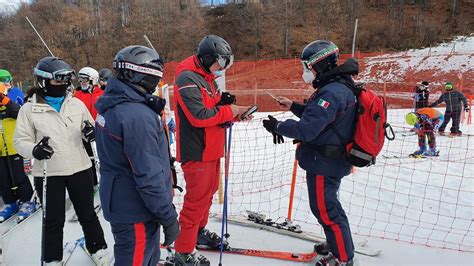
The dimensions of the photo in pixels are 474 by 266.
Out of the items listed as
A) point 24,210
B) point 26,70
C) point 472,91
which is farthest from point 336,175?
point 26,70

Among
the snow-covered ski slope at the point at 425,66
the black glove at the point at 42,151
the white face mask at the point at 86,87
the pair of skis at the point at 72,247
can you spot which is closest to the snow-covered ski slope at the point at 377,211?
the pair of skis at the point at 72,247

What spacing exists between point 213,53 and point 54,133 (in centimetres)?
152

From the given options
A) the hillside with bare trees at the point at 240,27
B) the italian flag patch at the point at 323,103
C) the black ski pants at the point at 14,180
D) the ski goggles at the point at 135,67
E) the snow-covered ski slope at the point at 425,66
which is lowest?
the black ski pants at the point at 14,180

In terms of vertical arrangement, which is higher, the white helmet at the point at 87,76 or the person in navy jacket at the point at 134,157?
the white helmet at the point at 87,76

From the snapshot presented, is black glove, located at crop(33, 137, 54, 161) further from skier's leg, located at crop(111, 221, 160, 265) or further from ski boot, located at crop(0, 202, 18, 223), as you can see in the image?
ski boot, located at crop(0, 202, 18, 223)

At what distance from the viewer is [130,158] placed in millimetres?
2125

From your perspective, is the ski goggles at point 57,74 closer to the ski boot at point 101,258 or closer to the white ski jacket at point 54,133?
the white ski jacket at point 54,133

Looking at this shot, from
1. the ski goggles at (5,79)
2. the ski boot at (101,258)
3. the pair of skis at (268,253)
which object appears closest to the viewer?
the ski boot at (101,258)

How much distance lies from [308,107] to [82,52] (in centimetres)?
4409

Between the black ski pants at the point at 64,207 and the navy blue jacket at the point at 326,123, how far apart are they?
1816 millimetres

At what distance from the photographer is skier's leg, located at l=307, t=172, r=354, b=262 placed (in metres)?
3.09

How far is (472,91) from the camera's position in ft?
64.4

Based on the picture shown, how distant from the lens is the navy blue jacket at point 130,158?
2.11 m

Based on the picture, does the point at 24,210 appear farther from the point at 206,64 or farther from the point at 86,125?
the point at 206,64
